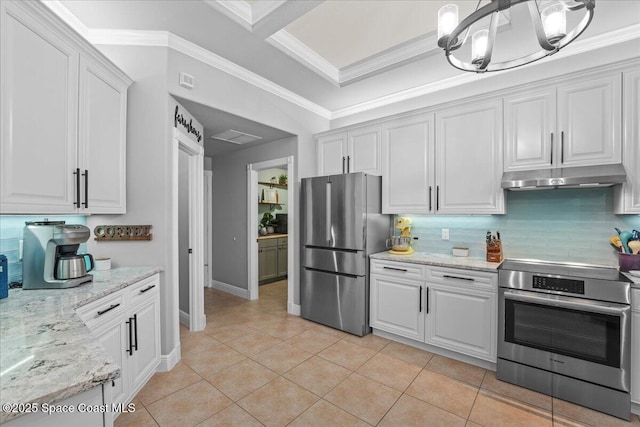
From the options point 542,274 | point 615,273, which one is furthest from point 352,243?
point 615,273

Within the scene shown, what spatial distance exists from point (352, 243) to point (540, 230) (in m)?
1.84

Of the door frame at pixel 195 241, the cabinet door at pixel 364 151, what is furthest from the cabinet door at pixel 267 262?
the cabinet door at pixel 364 151

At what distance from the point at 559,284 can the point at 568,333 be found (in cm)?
37

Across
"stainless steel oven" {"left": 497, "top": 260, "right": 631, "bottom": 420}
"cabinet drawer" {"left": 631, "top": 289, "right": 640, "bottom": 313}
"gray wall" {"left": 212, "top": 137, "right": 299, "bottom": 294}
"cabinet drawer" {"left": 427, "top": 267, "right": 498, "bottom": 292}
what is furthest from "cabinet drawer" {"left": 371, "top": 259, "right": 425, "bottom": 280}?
"gray wall" {"left": 212, "top": 137, "right": 299, "bottom": 294}

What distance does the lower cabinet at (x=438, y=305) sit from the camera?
2.55 m

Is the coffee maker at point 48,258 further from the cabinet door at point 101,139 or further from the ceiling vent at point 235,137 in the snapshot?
the ceiling vent at point 235,137

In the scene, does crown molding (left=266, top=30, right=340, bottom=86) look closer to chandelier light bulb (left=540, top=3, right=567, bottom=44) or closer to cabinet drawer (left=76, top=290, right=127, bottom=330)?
chandelier light bulb (left=540, top=3, right=567, bottom=44)

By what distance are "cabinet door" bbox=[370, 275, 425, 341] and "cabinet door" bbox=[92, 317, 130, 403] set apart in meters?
2.34

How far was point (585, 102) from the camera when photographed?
2.31 m

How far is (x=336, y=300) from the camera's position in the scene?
11.3ft

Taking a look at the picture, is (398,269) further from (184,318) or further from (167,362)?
(184,318)

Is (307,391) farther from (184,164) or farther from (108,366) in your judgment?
(184,164)

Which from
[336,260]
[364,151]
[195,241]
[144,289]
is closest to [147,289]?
[144,289]

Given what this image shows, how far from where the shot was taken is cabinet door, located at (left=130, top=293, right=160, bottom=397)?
2107 mm
